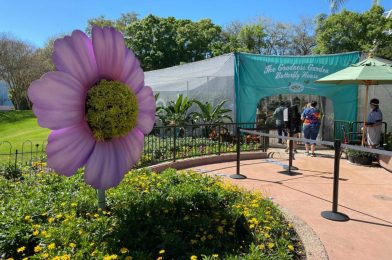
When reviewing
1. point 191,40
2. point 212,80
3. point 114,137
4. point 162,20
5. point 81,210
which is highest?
point 162,20

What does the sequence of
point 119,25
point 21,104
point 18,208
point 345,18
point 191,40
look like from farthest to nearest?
point 119,25 < point 21,104 < point 191,40 < point 345,18 < point 18,208

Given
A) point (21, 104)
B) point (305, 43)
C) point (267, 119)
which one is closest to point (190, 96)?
point (267, 119)

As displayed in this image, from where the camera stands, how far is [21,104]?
135 ft

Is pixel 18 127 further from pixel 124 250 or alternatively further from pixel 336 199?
pixel 124 250

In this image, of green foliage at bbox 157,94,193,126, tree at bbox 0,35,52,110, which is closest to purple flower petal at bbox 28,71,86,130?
green foliage at bbox 157,94,193,126

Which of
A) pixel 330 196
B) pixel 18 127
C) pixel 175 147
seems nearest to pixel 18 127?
pixel 18 127

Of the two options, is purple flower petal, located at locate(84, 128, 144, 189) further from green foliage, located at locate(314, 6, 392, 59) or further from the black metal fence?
green foliage, located at locate(314, 6, 392, 59)

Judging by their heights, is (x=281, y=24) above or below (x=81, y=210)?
above

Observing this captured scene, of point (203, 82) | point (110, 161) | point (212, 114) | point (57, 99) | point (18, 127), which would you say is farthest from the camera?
point (18, 127)

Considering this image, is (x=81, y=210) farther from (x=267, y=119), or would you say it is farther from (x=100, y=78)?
(x=267, y=119)

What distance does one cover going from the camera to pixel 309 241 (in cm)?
388

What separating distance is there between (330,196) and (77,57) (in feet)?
16.4

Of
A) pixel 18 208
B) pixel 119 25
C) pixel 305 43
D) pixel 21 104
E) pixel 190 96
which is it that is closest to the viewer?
pixel 18 208

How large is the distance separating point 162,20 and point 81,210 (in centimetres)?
3327
